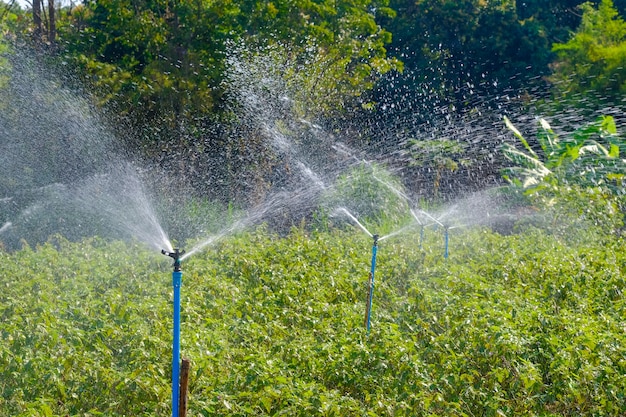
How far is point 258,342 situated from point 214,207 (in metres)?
6.36

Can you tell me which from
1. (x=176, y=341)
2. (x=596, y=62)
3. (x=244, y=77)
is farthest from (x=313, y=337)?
(x=596, y=62)

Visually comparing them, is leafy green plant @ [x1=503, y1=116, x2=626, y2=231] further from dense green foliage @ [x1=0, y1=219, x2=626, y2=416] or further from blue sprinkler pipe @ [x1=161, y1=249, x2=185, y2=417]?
blue sprinkler pipe @ [x1=161, y1=249, x2=185, y2=417]

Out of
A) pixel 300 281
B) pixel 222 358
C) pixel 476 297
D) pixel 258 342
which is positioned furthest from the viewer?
pixel 300 281

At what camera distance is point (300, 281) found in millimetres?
6230

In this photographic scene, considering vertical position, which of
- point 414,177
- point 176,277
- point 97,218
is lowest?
point 414,177

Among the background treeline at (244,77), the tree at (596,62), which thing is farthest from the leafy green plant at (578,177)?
the tree at (596,62)

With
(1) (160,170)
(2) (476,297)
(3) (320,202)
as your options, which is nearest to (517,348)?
(2) (476,297)

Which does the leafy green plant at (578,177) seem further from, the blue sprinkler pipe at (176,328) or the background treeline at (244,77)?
the blue sprinkler pipe at (176,328)

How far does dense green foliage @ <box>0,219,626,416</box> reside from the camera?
154 inches

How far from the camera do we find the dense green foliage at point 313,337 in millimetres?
3910

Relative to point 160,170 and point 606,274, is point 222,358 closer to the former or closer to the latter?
point 606,274

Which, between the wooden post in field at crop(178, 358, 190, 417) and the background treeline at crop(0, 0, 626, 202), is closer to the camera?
the wooden post in field at crop(178, 358, 190, 417)

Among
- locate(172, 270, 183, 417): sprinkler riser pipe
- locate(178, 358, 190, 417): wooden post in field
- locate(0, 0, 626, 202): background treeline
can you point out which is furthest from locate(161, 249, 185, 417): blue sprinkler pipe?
locate(0, 0, 626, 202): background treeline

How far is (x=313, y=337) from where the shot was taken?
4.94 m
